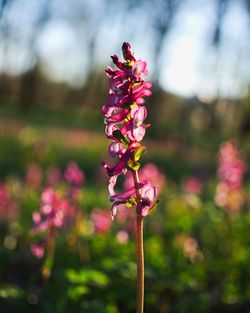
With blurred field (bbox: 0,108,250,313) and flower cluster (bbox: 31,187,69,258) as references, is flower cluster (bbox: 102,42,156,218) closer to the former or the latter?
blurred field (bbox: 0,108,250,313)

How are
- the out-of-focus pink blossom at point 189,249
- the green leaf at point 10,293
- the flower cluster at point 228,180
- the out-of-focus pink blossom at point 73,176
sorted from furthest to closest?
1. the flower cluster at point 228,180
2. the out-of-focus pink blossom at point 189,249
3. the out-of-focus pink blossom at point 73,176
4. the green leaf at point 10,293

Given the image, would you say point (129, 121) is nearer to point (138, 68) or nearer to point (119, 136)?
point (119, 136)

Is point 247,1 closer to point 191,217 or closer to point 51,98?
point 191,217

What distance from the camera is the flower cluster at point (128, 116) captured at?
5.57ft

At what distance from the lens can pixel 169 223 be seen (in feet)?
20.3

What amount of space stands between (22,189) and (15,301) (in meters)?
5.41

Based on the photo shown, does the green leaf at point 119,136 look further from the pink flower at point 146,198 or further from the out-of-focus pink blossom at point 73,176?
the out-of-focus pink blossom at point 73,176

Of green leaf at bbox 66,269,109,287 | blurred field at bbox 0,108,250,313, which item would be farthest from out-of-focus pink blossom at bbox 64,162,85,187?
green leaf at bbox 66,269,109,287

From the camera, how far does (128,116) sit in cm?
175

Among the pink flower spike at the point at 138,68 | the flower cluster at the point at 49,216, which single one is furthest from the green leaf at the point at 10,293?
the pink flower spike at the point at 138,68

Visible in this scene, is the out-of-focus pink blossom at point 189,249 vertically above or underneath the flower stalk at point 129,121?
underneath

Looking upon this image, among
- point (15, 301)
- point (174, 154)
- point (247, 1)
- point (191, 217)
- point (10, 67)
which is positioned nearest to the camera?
point (15, 301)

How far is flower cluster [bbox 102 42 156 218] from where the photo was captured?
5.57 feet

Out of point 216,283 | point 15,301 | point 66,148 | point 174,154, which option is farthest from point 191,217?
point 174,154
